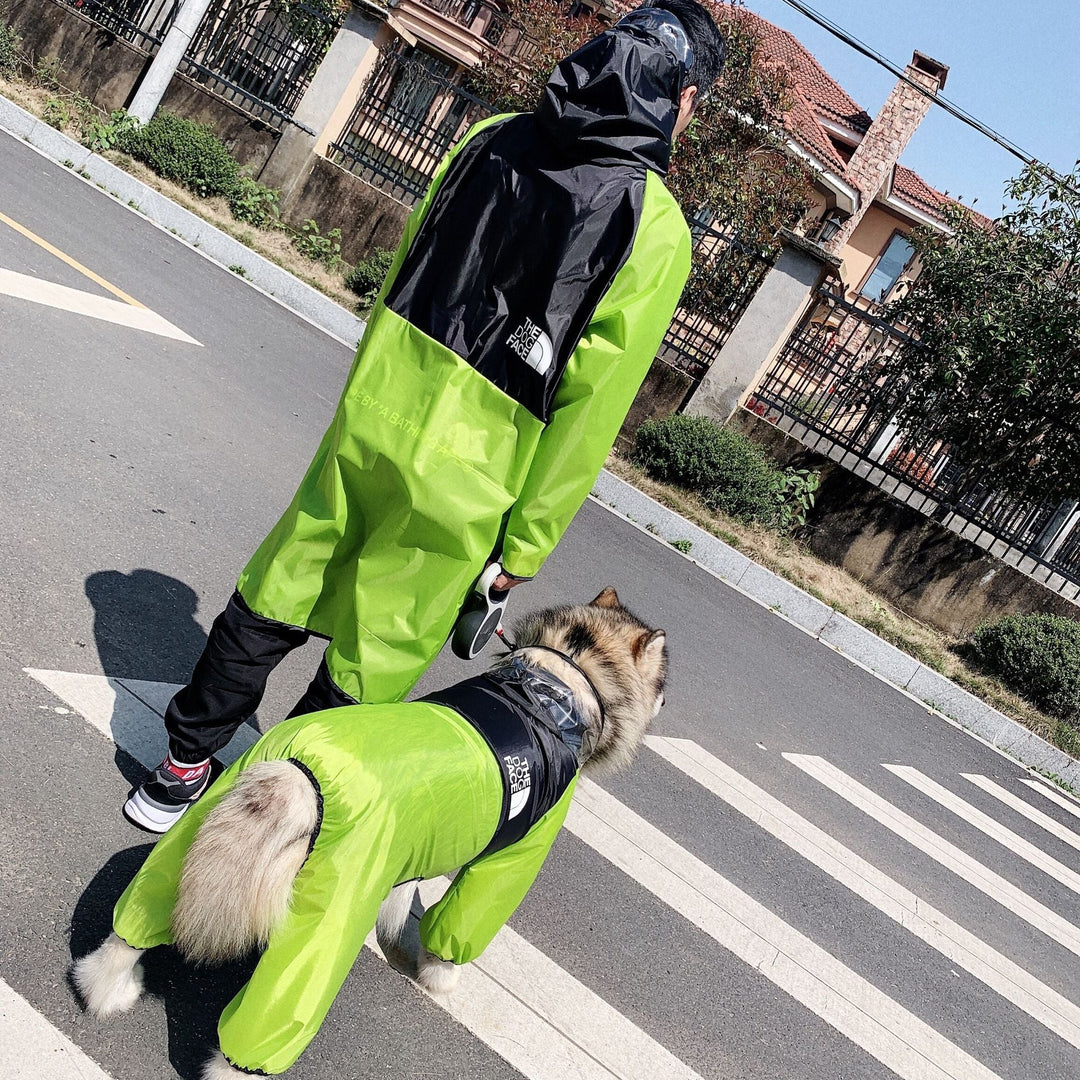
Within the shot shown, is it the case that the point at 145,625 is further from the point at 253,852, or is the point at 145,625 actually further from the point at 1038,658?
the point at 1038,658

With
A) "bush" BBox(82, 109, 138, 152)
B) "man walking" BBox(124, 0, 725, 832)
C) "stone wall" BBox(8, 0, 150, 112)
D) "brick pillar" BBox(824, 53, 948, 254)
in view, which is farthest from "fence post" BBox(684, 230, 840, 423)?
"brick pillar" BBox(824, 53, 948, 254)

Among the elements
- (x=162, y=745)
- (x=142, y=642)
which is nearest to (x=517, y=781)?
(x=162, y=745)

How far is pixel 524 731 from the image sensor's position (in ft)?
8.50

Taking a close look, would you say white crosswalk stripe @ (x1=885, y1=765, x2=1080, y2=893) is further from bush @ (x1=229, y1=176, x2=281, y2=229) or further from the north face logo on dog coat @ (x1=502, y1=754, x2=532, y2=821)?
bush @ (x1=229, y1=176, x2=281, y2=229)

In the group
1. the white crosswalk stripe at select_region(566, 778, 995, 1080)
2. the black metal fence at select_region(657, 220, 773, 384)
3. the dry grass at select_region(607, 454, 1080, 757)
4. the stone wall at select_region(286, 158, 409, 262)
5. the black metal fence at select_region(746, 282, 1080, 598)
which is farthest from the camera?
the stone wall at select_region(286, 158, 409, 262)

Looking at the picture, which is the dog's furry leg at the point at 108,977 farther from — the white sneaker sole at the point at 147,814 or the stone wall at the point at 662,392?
the stone wall at the point at 662,392

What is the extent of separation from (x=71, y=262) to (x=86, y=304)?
110 centimetres

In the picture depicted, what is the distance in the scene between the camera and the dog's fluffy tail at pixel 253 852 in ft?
6.78

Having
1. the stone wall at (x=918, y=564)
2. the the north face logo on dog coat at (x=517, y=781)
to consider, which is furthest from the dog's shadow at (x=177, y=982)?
the stone wall at (x=918, y=564)

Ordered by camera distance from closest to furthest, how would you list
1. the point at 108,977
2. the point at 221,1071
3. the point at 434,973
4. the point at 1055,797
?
the point at 221,1071 < the point at 108,977 < the point at 434,973 < the point at 1055,797

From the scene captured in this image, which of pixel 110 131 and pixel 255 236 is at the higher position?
pixel 110 131

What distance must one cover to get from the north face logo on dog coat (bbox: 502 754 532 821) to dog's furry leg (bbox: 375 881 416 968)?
325mm

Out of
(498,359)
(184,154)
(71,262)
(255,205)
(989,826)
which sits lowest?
(71,262)

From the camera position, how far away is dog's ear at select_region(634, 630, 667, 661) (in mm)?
3182
